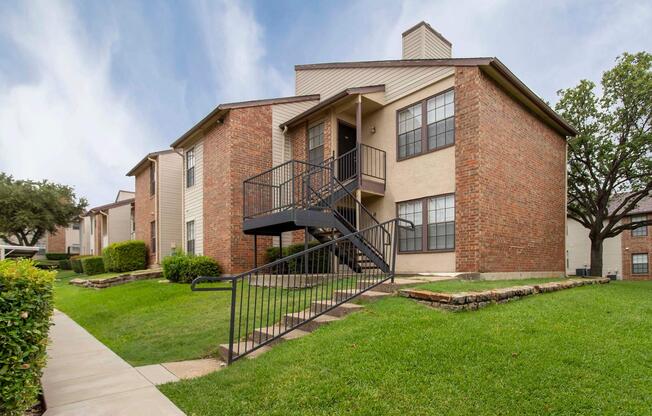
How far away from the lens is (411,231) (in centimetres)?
1049

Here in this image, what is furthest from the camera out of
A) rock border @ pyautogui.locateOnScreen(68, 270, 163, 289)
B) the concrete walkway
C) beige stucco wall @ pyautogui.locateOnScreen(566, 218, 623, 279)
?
beige stucco wall @ pyautogui.locateOnScreen(566, 218, 623, 279)

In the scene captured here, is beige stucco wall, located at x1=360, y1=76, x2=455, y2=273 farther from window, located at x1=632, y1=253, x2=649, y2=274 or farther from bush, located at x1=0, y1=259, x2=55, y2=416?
window, located at x1=632, y1=253, x2=649, y2=274

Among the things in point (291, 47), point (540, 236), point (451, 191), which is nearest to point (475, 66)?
point (451, 191)

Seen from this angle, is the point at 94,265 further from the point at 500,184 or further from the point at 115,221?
the point at 500,184

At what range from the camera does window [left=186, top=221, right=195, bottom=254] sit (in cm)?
1527

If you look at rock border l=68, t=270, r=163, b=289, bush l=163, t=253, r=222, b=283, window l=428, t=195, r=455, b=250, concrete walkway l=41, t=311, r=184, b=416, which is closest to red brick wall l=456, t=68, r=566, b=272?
window l=428, t=195, r=455, b=250

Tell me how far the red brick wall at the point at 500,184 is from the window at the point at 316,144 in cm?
452

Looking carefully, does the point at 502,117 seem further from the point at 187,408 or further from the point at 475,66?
the point at 187,408

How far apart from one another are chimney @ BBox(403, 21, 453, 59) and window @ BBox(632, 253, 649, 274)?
76.1 ft

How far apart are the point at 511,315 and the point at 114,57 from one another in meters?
14.4

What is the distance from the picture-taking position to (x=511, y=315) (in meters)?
5.50

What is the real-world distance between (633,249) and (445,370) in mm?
30228

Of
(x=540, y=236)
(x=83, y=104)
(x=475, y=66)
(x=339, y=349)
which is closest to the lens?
(x=339, y=349)

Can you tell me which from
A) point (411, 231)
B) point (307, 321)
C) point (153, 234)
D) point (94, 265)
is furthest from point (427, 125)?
point (94, 265)
